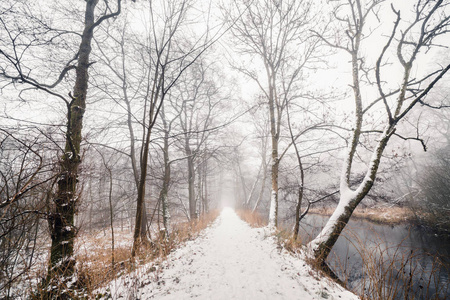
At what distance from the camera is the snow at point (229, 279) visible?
8.29 ft

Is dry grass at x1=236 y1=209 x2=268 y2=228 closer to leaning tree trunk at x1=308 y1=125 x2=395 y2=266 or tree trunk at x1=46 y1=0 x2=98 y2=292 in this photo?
leaning tree trunk at x1=308 y1=125 x2=395 y2=266

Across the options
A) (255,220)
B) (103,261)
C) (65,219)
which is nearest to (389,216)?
(255,220)

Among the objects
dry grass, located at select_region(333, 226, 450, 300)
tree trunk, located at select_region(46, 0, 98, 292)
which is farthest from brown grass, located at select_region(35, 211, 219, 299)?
dry grass, located at select_region(333, 226, 450, 300)

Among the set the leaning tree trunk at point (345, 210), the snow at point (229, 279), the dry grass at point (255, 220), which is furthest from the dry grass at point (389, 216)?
the snow at point (229, 279)

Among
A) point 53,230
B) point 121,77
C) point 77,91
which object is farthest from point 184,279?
point 121,77

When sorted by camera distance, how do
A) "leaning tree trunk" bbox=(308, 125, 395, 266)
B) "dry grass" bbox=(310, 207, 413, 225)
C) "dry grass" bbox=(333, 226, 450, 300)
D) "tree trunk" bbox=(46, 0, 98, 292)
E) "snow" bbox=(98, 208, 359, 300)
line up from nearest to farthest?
"dry grass" bbox=(333, 226, 450, 300) < "tree trunk" bbox=(46, 0, 98, 292) < "snow" bbox=(98, 208, 359, 300) < "leaning tree trunk" bbox=(308, 125, 395, 266) < "dry grass" bbox=(310, 207, 413, 225)

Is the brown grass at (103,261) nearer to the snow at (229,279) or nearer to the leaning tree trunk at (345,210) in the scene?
the snow at (229,279)

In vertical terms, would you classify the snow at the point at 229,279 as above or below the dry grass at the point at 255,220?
above

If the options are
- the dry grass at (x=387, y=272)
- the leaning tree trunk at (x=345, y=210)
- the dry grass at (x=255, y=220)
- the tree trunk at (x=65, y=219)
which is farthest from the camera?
the dry grass at (x=255, y=220)

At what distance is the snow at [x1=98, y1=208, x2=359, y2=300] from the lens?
8.29 feet

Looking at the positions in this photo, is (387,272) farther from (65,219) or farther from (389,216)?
(389,216)

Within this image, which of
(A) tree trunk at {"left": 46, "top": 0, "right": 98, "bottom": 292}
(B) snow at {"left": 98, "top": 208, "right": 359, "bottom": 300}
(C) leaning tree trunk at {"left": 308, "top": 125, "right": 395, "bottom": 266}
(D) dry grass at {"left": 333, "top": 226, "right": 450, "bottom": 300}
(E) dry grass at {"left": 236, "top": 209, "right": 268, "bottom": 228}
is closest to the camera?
(D) dry grass at {"left": 333, "top": 226, "right": 450, "bottom": 300}

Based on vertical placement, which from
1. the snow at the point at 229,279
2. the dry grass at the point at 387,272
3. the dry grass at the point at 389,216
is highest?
the dry grass at the point at 387,272

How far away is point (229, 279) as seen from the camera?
9.98 feet
